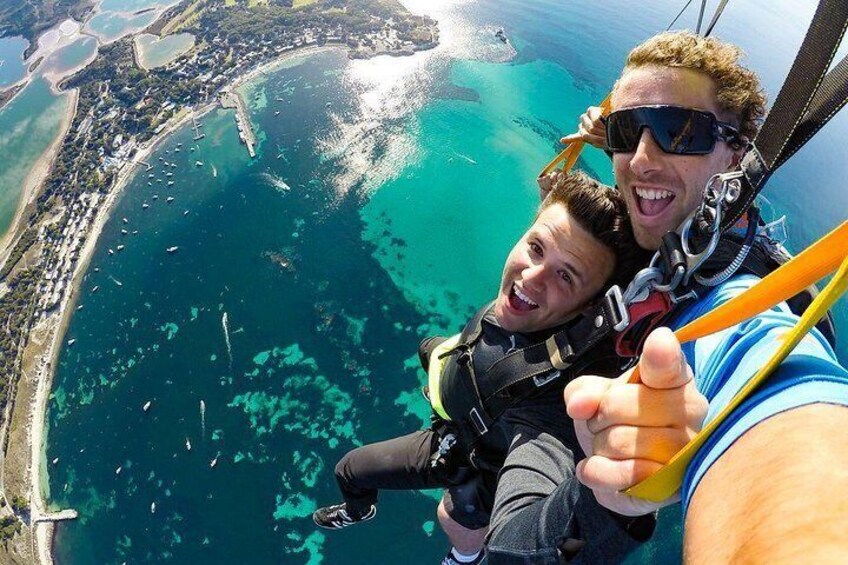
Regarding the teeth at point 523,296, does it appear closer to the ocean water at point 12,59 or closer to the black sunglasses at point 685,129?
the black sunglasses at point 685,129

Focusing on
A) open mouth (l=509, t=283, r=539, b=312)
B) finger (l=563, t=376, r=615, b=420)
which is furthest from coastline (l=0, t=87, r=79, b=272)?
finger (l=563, t=376, r=615, b=420)

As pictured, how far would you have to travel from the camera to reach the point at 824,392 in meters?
0.92

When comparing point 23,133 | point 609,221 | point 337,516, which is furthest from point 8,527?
point 23,133

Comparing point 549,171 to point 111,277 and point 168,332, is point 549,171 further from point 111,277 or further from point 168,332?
point 111,277

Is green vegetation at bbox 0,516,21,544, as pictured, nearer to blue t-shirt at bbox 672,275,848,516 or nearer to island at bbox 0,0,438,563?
island at bbox 0,0,438,563

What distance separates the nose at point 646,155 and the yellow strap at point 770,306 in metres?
1.37

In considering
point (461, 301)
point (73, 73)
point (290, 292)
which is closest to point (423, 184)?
point (461, 301)

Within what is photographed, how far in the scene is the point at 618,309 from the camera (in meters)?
1.79

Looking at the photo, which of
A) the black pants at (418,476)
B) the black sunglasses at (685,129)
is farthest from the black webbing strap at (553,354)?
the black pants at (418,476)

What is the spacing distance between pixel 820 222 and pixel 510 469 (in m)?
31.0

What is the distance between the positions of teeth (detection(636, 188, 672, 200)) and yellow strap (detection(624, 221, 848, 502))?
1.31 m

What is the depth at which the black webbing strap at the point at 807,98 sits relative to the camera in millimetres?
1329

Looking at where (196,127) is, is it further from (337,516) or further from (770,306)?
(770,306)

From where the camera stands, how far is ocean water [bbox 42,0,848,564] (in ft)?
55.1
